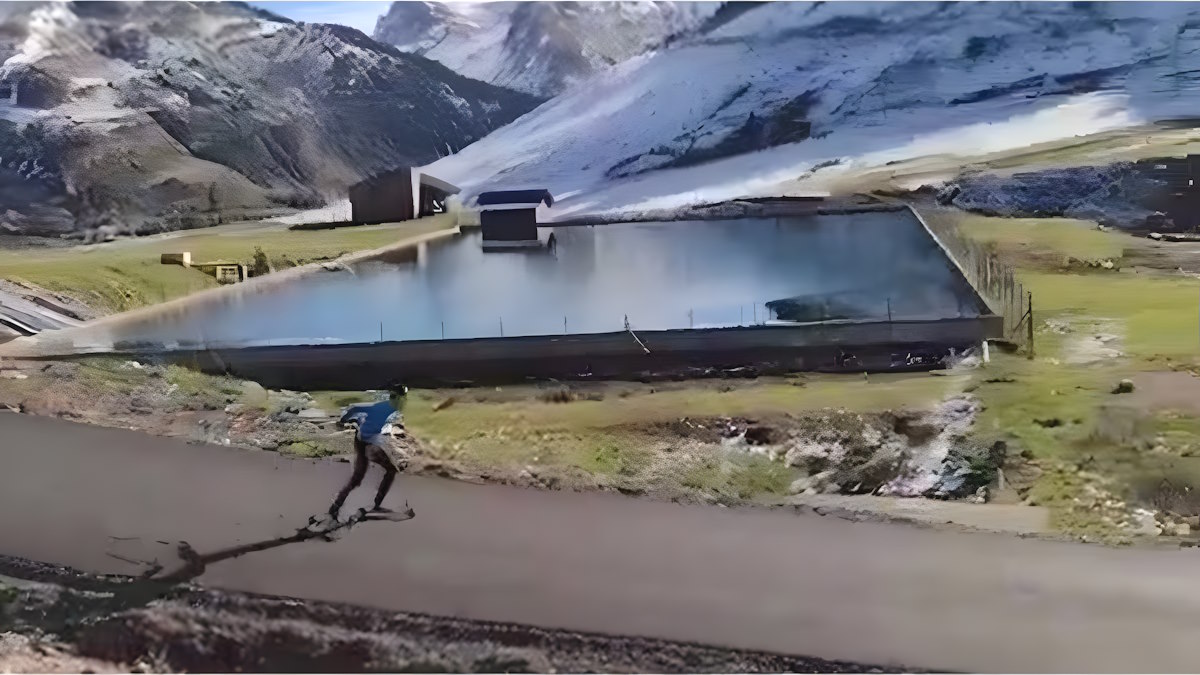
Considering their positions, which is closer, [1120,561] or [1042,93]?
[1120,561]

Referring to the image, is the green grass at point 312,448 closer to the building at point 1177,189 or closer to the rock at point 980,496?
the rock at point 980,496

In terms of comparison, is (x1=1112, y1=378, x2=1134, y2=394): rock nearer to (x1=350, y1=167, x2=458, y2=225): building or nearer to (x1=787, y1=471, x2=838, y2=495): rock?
(x1=787, y1=471, x2=838, y2=495): rock

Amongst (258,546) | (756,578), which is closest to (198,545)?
(258,546)

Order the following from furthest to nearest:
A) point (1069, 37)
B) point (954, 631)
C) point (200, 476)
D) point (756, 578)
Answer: point (200, 476) < point (1069, 37) < point (756, 578) < point (954, 631)

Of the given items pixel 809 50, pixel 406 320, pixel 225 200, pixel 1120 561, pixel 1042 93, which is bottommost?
pixel 1120 561

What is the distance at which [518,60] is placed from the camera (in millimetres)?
2664

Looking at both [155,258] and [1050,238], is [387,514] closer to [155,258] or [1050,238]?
[155,258]

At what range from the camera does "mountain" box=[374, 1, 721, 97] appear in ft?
8.60

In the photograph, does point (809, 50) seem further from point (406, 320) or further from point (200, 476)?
point (200, 476)

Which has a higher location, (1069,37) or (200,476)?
(1069,37)

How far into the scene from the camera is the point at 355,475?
8.47 ft

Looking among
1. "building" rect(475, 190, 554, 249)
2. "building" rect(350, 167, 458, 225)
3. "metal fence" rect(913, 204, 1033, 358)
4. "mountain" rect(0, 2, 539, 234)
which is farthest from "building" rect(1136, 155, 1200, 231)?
"building" rect(350, 167, 458, 225)

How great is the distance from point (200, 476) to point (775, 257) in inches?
70.2

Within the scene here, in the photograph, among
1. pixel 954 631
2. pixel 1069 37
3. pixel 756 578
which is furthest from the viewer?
pixel 1069 37
